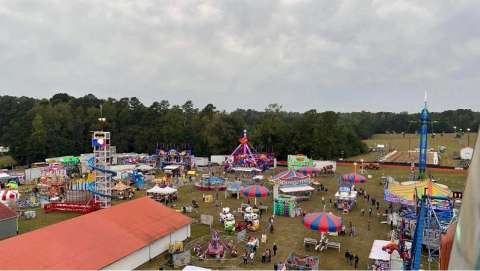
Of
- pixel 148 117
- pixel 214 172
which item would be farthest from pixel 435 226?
pixel 148 117

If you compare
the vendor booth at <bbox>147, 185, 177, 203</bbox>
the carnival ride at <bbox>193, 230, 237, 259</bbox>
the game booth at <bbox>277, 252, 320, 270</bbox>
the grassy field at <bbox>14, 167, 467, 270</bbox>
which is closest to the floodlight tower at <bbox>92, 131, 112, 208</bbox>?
the grassy field at <bbox>14, 167, 467, 270</bbox>

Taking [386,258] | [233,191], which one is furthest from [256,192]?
[386,258]

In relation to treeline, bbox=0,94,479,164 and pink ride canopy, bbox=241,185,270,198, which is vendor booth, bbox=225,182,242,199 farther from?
treeline, bbox=0,94,479,164

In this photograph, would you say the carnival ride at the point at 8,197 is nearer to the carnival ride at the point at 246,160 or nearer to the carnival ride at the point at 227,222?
the carnival ride at the point at 227,222

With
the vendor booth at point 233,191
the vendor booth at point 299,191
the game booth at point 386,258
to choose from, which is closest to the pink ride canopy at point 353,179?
the vendor booth at point 299,191

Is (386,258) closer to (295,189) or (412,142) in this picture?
(295,189)

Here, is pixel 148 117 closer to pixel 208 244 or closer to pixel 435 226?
pixel 208 244
